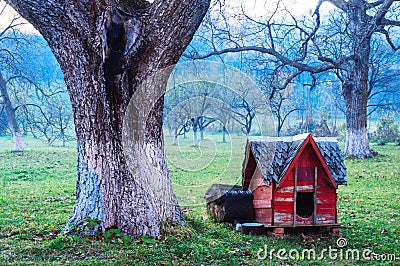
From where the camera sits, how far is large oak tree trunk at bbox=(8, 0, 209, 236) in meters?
5.82

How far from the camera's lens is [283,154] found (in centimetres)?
733

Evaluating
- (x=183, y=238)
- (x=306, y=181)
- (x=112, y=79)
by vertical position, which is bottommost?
(x=183, y=238)

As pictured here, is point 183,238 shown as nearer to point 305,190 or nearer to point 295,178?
point 295,178

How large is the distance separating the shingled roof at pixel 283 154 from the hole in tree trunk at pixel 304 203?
65cm

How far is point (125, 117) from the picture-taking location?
6.14 meters

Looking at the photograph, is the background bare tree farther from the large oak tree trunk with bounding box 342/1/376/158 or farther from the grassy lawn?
the grassy lawn

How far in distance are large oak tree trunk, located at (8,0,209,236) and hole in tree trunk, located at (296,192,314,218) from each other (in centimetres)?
263

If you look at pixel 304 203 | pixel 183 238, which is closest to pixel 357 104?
pixel 304 203

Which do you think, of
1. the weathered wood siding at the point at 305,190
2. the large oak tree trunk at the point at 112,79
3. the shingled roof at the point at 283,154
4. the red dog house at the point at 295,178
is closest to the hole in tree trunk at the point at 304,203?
the red dog house at the point at 295,178

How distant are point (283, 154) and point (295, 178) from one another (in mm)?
453

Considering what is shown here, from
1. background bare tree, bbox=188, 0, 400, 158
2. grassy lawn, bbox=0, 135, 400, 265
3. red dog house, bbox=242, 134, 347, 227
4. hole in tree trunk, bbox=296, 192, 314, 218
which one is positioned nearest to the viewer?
grassy lawn, bbox=0, 135, 400, 265

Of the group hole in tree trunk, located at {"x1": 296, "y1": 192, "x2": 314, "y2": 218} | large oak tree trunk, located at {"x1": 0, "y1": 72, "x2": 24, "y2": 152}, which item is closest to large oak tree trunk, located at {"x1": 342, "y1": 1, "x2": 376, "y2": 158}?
hole in tree trunk, located at {"x1": 296, "y1": 192, "x2": 314, "y2": 218}

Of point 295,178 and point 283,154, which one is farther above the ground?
point 283,154

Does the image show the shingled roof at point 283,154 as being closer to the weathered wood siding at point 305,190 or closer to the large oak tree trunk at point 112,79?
the weathered wood siding at point 305,190
